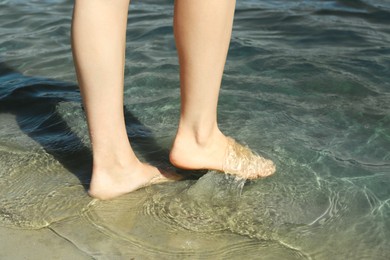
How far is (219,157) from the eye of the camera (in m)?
2.09

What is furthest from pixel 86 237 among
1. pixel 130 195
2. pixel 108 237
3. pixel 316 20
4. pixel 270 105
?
pixel 316 20

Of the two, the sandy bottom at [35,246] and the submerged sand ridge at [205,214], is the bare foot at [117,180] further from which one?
the sandy bottom at [35,246]

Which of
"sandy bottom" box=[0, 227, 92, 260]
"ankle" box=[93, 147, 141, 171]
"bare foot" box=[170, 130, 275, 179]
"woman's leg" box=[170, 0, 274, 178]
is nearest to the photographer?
"sandy bottom" box=[0, 227, 92, 260]

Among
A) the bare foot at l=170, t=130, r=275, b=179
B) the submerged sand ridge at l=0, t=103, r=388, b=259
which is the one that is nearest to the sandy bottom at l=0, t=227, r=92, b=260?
the submerged sand ridge at l=0, t=103, r=388, b=259

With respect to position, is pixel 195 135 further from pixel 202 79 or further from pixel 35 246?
pixel 35 246

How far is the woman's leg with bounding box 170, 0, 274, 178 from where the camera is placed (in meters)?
1.79

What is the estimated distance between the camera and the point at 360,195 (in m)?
1.98

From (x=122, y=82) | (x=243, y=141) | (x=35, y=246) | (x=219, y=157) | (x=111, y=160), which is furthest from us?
(x=243, y=141)

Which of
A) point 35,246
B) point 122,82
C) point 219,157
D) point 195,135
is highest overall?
point 122,82

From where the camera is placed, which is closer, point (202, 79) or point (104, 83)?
point (104, 83)

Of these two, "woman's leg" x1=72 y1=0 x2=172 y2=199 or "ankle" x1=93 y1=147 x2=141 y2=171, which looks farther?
"ankle" x1=93 y1=147 x2=141 y2=171

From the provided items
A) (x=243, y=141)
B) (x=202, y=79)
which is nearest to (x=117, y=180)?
(x=202, y=79)

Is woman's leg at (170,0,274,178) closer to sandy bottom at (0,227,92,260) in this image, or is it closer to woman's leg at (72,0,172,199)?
woman's leg at (72,0,172,199)

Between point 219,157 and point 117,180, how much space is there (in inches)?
15.9
